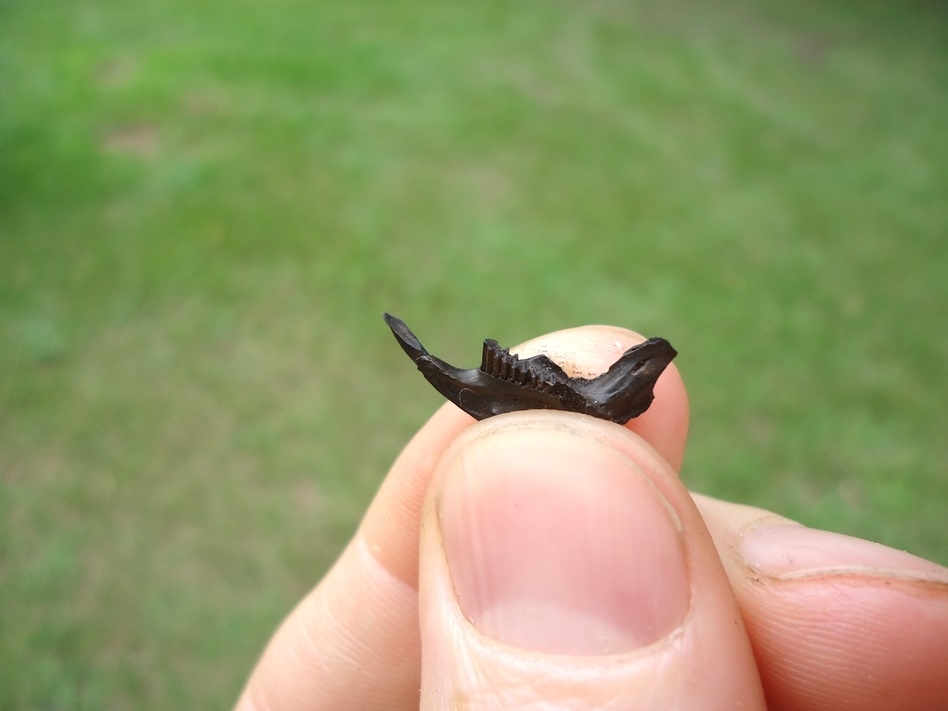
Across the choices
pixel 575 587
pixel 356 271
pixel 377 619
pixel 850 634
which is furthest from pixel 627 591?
pixel 356 271

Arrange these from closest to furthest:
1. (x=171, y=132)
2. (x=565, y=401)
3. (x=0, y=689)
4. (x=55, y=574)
A: (x=565, y=401) → (x=0, y=689) → (x=55, y=574) → (x=171, y=132)

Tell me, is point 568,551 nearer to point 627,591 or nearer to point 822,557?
point 627,591

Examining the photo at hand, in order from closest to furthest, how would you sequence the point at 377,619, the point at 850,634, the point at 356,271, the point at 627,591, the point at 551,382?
1. the point at 627,591
2. the point at 551,382
3. the point at 850,634
4. the point at 377,619
5. the point at 356,271

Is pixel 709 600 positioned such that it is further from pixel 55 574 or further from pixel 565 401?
pixel 55 574

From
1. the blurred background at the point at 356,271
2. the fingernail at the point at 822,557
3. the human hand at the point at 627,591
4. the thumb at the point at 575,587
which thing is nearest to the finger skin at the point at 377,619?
the fingernail at the point at 822,557

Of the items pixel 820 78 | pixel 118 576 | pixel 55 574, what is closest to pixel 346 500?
pixel 118 576

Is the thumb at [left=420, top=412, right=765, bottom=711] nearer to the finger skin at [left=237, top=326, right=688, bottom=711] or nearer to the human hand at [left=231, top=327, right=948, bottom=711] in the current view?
the human hand at [left=231, top=327, right=948, bottom=711]

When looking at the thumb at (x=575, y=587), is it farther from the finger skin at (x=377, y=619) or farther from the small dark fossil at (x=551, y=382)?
the finger skin at (x=377, y=619)

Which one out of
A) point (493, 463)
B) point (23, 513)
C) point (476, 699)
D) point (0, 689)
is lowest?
point (0, 689)
